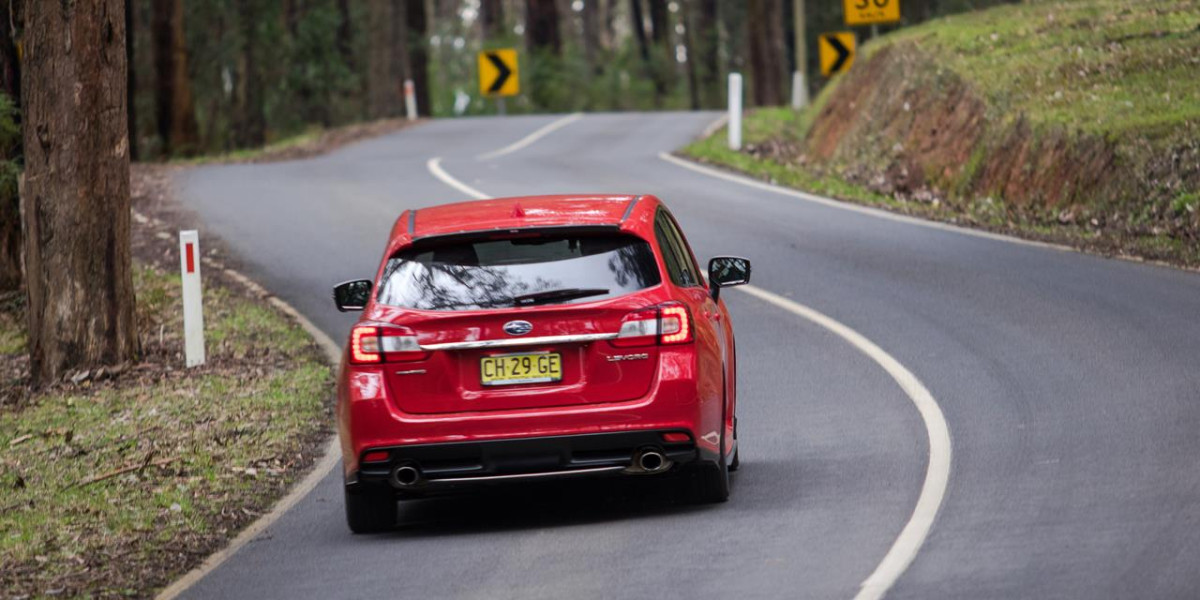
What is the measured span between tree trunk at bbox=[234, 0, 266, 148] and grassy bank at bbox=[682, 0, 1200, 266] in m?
24.4

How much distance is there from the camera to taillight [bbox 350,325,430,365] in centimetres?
876

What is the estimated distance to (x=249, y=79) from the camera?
52.9 meters

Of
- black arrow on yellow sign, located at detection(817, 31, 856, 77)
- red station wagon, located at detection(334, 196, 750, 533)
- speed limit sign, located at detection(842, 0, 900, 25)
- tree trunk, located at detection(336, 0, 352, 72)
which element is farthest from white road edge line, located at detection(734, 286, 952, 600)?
tree trunk, located at detection(336, 0, 352, 72)

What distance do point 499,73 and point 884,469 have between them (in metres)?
36.3

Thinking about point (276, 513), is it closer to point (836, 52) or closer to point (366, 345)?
point (366, 345)

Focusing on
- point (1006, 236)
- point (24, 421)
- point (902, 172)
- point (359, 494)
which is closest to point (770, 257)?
point (1006, 236)

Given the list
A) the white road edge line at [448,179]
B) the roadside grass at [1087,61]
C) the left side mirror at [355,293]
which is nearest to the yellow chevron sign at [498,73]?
the white road edge line at [448,179]

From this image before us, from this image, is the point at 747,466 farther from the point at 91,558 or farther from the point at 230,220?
the point at 230,220

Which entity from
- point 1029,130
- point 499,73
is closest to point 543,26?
point 499,73

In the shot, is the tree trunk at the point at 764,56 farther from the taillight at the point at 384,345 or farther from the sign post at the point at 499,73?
the taillight at the point at 384,345

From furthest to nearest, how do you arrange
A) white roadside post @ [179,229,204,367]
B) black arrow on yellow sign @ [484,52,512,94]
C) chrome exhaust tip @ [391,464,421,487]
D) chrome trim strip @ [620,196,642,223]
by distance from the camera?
black arrow on yellow sign @ [484,52,512,94]
white roadside post @ [179,229,204,367]
chrome trim strip @ [620,196,642,223]
chrome exhaust tip @ [391,464,421,487]

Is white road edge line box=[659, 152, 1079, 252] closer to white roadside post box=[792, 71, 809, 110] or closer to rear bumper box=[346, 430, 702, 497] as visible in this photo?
white roadside post box=[792, 71, 809, 110]

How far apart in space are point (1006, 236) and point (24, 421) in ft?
33.7

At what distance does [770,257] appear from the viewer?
18.9 meters
